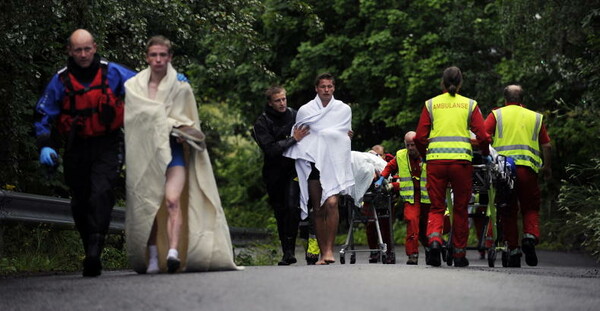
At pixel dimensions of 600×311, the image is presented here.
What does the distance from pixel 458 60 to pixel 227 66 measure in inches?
593

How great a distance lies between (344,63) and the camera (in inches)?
1483

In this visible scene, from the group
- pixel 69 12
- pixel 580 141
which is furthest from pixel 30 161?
pixel 580 141

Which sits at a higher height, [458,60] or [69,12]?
[458,60]

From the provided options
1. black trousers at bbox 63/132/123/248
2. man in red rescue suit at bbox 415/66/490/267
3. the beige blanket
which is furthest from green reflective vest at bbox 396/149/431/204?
black trousers at bbox 63/132/123/248

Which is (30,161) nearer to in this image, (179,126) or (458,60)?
(179,126)

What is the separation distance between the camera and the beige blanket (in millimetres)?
11055

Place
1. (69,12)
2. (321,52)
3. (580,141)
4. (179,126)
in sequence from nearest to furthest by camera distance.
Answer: (179,126), (69,12), (580,141), (321,52)

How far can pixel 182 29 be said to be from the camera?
17.3m

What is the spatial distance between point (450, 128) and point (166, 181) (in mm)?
3359

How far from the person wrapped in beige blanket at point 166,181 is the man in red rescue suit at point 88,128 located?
16 centimetres

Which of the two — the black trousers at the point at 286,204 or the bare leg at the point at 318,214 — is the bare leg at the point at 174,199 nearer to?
the bare leg at the point at 318,214

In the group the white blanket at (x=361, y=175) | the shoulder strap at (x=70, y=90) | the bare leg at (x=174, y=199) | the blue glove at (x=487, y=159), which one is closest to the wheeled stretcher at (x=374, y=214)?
the white blanket at (x=361, y=175)

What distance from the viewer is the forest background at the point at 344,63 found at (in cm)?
1451

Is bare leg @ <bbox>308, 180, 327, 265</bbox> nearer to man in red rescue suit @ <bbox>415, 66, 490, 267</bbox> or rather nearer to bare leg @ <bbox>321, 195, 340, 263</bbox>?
bare leg @ <bbox>321, 195, 340, 263</bbox>
